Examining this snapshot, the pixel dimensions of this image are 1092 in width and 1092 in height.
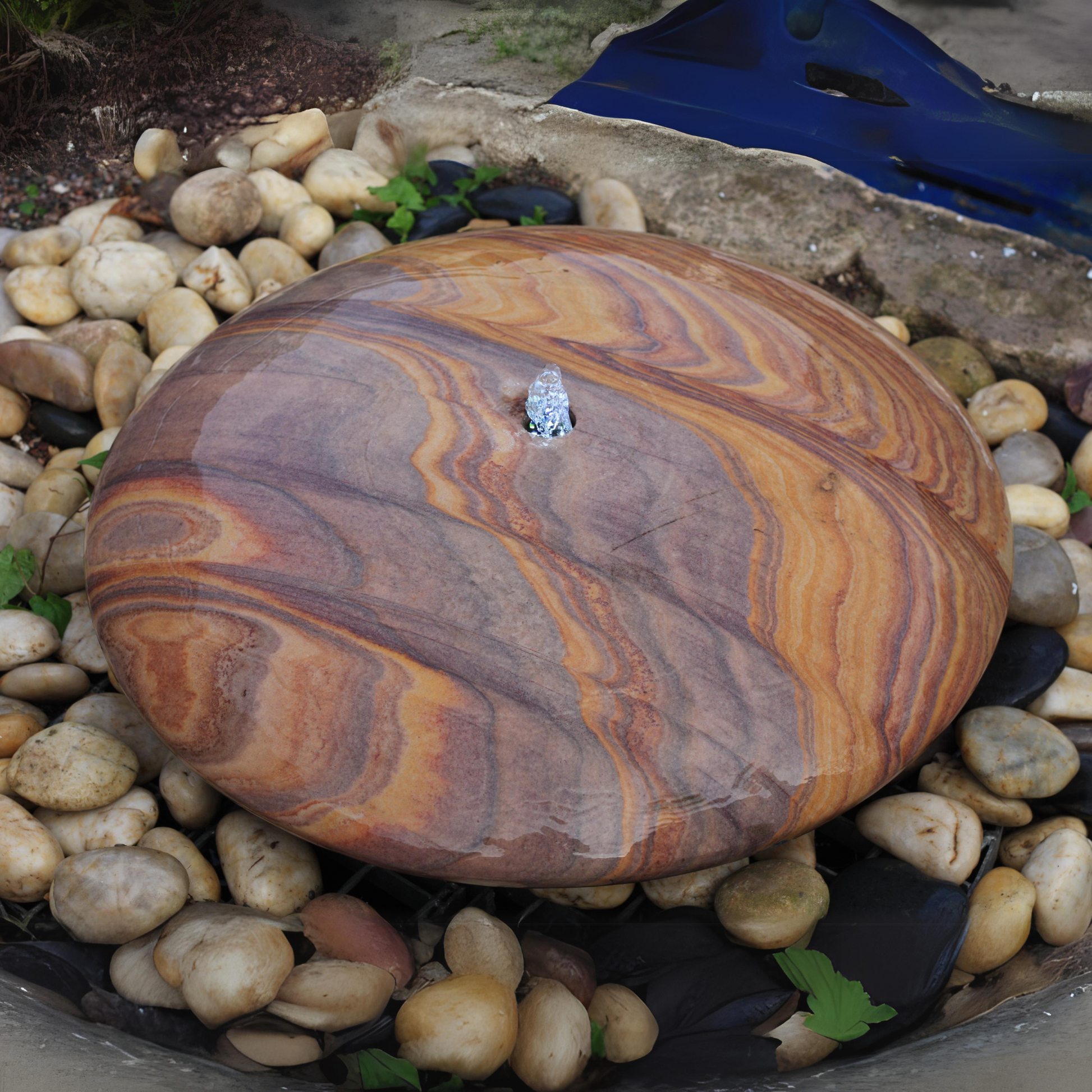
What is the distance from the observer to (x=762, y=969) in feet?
5.32

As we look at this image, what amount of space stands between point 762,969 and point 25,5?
339 centimetres

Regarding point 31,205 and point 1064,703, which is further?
point 31,205

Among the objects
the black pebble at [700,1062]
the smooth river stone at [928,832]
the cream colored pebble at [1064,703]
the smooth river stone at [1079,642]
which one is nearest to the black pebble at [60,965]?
the black pebble at [700,1062]

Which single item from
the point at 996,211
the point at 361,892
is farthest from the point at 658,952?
the point at 996,211

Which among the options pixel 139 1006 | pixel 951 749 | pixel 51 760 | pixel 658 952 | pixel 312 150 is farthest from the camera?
pixel 312 150

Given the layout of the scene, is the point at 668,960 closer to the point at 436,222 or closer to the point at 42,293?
the point at 436,222

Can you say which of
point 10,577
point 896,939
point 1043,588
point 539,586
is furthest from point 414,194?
point 896,939

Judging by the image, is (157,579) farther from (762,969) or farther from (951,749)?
(951,749)

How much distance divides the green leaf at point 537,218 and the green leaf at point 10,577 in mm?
1841

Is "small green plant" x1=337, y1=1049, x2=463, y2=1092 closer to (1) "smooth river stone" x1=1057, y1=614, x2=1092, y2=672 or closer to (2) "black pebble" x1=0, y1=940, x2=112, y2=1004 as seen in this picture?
(2) "black pebble" x1=0, y1=940, x2=112, y2=1004

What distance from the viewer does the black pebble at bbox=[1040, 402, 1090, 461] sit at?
2.72 meters

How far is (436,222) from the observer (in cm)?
308

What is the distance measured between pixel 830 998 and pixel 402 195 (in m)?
2.59

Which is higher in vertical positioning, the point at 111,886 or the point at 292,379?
the point at 292,379
